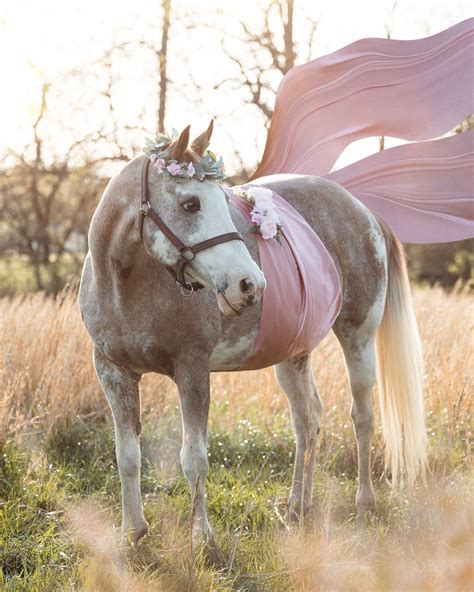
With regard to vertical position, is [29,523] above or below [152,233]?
below

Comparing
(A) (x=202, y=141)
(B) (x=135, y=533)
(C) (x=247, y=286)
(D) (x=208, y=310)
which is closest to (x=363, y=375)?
(D) (x=208, y=310)

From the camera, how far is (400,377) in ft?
13.7

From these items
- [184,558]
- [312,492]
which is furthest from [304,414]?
[184,558]

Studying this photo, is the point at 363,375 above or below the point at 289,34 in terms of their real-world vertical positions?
below

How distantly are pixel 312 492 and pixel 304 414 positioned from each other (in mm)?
446

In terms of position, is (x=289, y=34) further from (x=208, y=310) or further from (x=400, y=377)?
(x=208, y=310)

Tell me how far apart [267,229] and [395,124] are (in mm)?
1759

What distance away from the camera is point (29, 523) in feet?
11.2

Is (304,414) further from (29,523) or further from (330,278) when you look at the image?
(29,523)

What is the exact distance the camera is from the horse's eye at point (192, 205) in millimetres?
2535

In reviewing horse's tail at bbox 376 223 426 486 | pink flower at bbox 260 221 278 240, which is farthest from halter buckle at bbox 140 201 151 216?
horse's tail at bbox 376 223 426 486

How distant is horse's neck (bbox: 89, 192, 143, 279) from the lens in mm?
2766

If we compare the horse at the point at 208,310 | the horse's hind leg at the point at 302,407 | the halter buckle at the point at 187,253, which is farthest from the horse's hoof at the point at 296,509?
the halter buckle at the point at 187,253

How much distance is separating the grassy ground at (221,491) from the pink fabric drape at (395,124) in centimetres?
107
